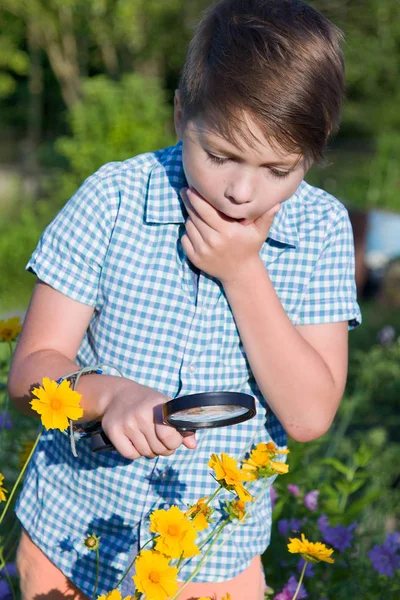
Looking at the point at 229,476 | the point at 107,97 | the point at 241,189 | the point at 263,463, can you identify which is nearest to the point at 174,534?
the point at 229,476

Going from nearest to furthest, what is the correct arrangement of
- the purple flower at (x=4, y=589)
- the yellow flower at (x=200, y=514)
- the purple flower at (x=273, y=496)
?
the yellow flower at (x=200, y=514)
the purple flower at (x=4, y=589)
the purple flower at (x=273, y=496)

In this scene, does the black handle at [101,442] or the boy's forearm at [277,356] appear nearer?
the black handle at [101,442]

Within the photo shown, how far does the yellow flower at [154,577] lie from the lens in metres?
1.22

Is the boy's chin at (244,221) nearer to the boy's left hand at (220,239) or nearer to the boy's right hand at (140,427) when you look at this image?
the boy's left hand at (220,239)

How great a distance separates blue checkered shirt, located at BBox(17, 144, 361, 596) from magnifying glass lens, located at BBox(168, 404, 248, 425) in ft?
0.93

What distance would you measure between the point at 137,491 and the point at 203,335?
1.06 ft

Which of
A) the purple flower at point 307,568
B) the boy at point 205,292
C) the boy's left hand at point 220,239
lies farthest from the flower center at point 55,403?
the purple flower at point 307,568

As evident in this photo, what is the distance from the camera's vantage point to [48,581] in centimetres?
167

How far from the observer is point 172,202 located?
1628 millimetres

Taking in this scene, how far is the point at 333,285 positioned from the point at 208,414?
1.61 ft

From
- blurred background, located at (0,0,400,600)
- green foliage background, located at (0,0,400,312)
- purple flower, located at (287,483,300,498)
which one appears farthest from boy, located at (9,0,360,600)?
green foliage background, located at (0,0,400,312)

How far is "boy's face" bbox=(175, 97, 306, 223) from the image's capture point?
4.53ft

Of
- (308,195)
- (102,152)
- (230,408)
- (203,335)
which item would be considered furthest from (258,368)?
(102,152)

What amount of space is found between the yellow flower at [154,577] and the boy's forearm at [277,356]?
43cm
